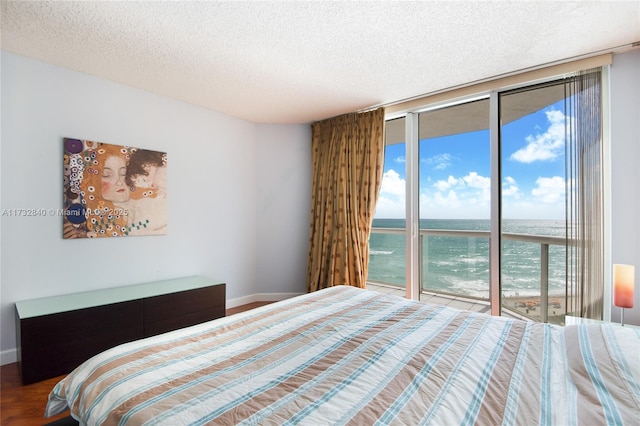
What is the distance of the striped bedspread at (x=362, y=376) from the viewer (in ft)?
2.85

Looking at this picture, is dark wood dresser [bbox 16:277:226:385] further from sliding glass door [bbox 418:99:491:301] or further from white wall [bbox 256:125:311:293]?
sliding glass door [bbox 418:99:491:301]

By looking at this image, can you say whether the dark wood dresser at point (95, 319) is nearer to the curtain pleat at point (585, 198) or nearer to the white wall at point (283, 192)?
the white wall at point (283, 192)

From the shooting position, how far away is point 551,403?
93cm

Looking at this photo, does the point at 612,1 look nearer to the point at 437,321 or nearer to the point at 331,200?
the point at 437,321

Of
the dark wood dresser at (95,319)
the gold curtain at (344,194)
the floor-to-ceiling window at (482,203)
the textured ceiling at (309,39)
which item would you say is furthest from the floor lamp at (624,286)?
the dark wood dresser at (95,319)

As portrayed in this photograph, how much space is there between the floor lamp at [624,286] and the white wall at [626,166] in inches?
16.6

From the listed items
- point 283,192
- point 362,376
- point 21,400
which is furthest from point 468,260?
point 21,400

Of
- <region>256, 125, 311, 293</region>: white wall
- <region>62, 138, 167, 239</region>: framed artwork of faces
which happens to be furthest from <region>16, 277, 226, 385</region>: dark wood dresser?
<region>256, 125, 311, 293</region>: white wall

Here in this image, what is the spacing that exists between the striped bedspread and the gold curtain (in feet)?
6.80

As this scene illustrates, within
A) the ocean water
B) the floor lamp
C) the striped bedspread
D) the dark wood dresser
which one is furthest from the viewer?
the ocean water

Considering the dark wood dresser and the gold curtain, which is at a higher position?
the gold curtain

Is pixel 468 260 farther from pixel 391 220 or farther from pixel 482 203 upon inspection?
pixel 391 220

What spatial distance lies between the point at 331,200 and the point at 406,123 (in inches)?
52.1

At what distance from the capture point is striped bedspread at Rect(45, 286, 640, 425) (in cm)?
87
